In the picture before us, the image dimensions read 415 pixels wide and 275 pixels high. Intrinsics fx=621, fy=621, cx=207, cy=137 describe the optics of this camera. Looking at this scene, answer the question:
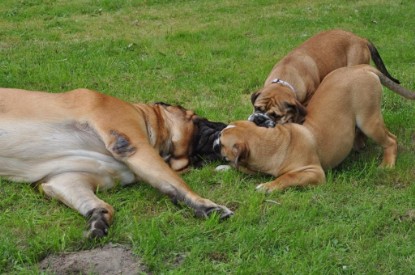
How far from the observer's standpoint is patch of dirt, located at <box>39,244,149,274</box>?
3.83 metres

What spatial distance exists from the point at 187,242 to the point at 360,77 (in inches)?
108

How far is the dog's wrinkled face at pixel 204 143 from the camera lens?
584cm

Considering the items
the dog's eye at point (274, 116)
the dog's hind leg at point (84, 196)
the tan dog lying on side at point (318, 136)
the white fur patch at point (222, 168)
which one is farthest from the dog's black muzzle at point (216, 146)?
the dog's hind leg at point (84, 196)

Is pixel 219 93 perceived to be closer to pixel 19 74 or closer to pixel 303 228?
pixel 19 74

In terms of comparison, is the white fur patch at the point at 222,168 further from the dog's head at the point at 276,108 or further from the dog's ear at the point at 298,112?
the dog's ear at the point at 298,112

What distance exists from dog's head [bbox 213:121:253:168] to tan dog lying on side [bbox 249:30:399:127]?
2.00 ft

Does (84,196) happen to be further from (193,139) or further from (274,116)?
(274,116)

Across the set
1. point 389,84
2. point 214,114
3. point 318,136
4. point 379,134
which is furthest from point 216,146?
point 389,84

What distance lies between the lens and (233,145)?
5.44 meters

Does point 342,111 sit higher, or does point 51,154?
point 51,154

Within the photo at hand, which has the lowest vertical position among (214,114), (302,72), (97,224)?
(214,114)

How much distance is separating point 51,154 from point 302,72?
345 cm

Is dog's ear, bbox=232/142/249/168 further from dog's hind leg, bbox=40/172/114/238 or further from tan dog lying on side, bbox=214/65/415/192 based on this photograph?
dog's hind leg, bbox=40/172/114/238

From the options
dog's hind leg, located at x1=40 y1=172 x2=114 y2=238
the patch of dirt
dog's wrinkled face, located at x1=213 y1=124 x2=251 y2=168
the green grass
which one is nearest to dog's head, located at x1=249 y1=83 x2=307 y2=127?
the green grass
